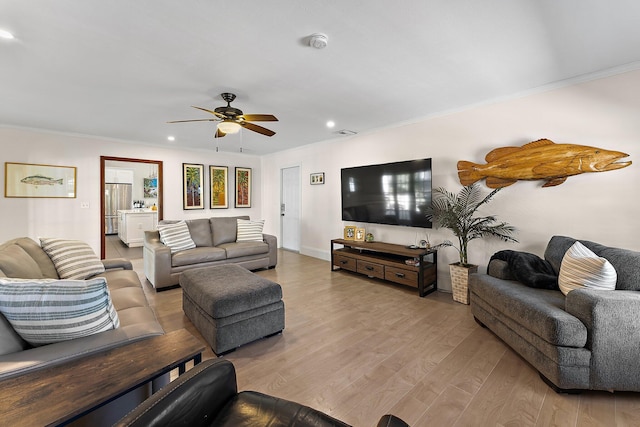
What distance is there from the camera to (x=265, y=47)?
7.07ft

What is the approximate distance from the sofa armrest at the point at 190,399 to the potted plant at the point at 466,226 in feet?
9.49

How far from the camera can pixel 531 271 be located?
2.40m

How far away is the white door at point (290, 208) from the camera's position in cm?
632

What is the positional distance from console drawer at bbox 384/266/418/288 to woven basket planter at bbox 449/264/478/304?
0.44 meters

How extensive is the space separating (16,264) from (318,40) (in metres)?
2.50

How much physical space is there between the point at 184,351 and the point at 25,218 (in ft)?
17.6

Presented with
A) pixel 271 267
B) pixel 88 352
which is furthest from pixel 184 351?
pixel 271 267

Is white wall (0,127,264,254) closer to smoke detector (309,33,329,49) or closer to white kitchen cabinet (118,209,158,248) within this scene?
white kitchen cabinet (118,209,158,248)

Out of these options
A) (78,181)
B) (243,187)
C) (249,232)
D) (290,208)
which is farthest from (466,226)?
(78,181)

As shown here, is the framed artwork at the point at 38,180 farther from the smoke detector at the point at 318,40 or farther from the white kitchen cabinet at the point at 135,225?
the smoke detector at the point at 318,40

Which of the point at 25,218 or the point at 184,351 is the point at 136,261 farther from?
the point at 184,351

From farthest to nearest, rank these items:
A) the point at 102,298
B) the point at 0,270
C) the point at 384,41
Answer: the point at 384,41 → the point at 0,270 → the point at 102,298

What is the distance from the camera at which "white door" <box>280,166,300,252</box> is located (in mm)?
6316

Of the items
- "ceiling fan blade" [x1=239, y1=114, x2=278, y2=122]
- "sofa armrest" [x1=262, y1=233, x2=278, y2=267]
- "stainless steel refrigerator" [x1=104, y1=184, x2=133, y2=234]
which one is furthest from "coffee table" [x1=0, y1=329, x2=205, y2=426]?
"stainless steel refrigerator" [x1=104, y1=184, x2=133, y2=234]
